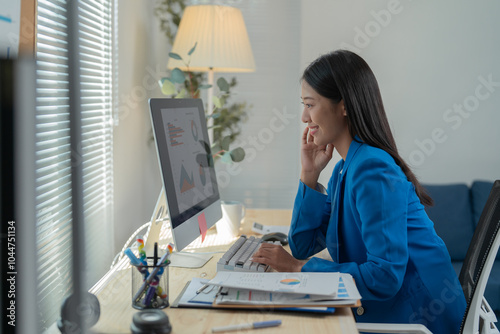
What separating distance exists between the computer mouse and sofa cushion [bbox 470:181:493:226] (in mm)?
1412

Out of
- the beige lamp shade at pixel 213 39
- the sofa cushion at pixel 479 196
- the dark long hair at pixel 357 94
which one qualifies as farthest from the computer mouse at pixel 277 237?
the sofa cushion at pixel 479 196

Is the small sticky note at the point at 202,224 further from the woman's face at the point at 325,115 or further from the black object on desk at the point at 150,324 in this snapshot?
the black object on desk at the point at 150,324

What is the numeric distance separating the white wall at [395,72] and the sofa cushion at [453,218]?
1.02 feet

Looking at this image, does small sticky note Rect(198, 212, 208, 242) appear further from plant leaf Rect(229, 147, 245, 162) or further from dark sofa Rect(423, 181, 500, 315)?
dark sofa Rect(423, 181, 500, 315)

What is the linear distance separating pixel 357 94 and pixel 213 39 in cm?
113

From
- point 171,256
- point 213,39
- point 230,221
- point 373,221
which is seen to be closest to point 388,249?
point 373,221

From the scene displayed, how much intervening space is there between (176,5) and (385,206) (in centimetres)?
217

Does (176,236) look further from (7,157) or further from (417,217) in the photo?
(7,157)

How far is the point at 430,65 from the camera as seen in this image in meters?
2.90

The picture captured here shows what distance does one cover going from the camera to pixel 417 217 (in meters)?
1.29

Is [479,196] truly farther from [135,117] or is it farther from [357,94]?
[135,117]

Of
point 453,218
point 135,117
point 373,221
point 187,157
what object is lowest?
point 453,218

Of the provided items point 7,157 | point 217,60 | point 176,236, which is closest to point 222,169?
point 217,60

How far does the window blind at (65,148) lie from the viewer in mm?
1402
